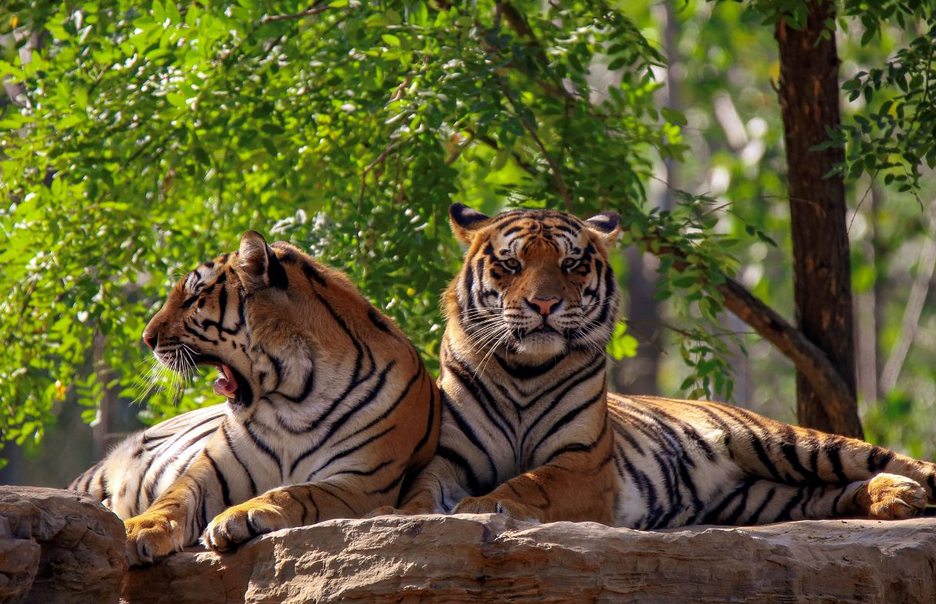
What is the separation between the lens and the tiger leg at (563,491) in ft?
12.1

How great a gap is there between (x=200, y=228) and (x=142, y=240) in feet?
1.72

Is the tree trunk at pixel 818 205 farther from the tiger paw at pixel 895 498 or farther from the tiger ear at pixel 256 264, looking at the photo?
the tiger ear at pixel 256 264

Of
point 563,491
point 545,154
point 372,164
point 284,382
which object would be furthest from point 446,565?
point 372,164

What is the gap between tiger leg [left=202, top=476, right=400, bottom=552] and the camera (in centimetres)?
339

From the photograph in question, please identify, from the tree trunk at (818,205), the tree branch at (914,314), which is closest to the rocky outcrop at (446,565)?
the tree trunk at (818,205)

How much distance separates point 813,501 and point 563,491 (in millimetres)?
1363

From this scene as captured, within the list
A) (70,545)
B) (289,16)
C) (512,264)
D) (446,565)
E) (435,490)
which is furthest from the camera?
(289,16)

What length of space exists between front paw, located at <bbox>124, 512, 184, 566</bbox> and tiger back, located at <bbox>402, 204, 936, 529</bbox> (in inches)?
30.9

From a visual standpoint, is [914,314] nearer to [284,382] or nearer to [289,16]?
[289,16]

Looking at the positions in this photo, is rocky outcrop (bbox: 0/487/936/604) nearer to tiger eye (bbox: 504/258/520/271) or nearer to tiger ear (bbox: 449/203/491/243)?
tiger eye (bbox: 504/258/520/271)

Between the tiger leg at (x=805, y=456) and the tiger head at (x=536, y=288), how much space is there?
966 mm

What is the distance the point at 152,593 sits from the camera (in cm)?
347

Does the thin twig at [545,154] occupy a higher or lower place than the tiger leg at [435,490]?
higher

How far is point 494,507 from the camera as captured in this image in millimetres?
3652
